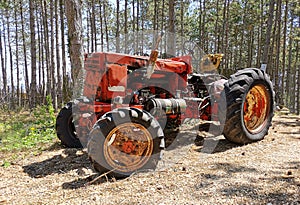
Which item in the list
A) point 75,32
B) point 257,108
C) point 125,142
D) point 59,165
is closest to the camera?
point 125,142

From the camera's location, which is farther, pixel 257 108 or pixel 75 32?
pixel 75 32

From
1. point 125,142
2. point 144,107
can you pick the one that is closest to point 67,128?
point 144,107

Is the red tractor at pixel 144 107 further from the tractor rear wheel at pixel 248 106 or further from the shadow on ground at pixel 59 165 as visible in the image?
the shadow on ground at pixel 59 165

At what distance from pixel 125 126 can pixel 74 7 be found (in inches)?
175

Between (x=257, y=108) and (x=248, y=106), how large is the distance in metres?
0.33

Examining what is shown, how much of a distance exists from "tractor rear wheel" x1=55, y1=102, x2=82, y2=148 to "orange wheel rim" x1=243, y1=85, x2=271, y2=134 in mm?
3201

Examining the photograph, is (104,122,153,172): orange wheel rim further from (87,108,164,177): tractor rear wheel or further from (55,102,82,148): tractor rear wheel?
(55,102,82,148): tractor rear wheel

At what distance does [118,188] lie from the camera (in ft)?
9.46

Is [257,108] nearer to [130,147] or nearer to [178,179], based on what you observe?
[178,179]

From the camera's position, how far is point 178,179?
3.09 m

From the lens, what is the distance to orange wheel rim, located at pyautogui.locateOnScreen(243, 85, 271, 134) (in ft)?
15.8

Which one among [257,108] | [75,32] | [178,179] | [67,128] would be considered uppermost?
[75,32]

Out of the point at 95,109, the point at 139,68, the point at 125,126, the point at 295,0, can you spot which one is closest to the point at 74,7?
the point at 139,68

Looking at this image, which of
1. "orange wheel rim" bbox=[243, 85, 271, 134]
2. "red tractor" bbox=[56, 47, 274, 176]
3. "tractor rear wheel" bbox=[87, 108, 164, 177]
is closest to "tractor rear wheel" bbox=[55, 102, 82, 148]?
"red tractor" bbox=[56, 47, 274, 176]
